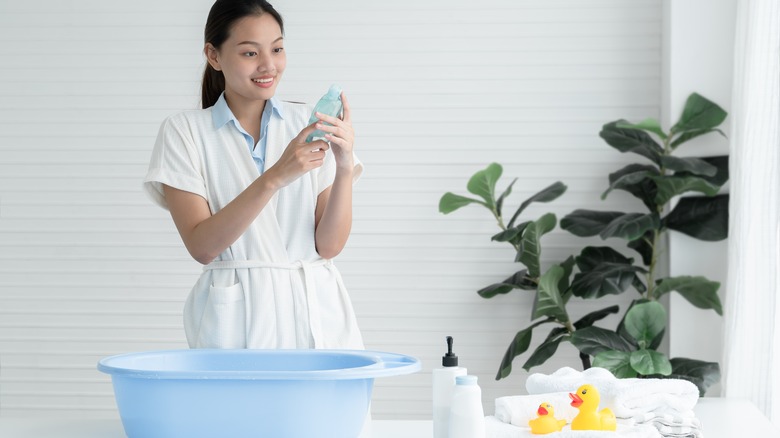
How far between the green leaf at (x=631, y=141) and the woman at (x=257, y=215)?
1730 mm

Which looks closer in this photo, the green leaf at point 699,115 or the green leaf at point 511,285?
the green leaf at point 699,115

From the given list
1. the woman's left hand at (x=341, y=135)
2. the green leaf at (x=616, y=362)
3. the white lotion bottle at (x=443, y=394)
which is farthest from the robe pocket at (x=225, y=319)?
the green leaf at (x=616, y=362)

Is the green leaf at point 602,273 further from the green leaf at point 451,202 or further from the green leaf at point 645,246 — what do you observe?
the green leaf at point 451,202

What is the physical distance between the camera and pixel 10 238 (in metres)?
3.79

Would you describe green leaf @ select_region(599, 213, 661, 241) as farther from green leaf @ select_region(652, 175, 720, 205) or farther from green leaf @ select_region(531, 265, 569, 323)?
green leaf @ select_region(531, 265, 569, 323)

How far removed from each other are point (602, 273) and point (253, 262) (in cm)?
179

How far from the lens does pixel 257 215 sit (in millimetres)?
1693

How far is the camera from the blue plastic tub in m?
1.29

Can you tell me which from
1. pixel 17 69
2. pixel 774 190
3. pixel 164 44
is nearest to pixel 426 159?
pixel 164 44

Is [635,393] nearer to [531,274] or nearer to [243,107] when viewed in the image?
[243,107]

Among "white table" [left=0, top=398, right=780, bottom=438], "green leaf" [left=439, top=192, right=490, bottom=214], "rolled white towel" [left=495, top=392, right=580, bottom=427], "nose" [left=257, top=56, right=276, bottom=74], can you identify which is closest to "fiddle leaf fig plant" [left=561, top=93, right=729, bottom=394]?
"green leaf" [left=439, top=192, right=490, bottom=214]

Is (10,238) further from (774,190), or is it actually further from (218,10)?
(774,190)

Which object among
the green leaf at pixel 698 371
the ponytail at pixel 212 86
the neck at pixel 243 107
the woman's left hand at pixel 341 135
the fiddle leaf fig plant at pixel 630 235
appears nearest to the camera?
the woman's left hand at pixel 341 135

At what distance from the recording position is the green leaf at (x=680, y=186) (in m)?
3.17
